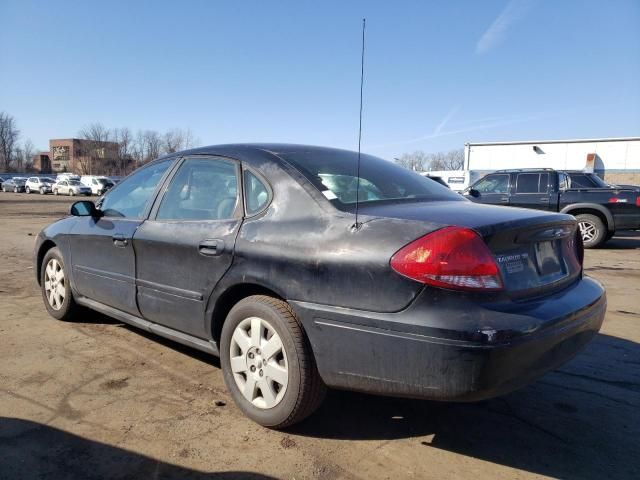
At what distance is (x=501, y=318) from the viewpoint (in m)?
2.05


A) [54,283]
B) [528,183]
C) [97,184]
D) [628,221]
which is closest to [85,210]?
[54,283]

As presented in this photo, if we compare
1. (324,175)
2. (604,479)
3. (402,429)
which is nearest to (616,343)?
(604,479)

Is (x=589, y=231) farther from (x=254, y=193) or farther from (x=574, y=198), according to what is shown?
(x=254, y=193)

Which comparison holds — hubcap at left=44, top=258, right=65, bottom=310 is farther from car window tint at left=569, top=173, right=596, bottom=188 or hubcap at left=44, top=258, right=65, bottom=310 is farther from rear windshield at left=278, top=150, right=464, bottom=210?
car window tint at left=569, top=173, right=596, bottom=188

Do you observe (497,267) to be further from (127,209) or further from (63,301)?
(63,301)

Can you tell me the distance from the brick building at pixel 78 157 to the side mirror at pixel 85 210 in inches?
3648

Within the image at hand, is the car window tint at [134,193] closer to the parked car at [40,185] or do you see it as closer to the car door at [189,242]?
the car door at [189,242]

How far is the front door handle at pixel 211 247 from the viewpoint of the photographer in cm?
283

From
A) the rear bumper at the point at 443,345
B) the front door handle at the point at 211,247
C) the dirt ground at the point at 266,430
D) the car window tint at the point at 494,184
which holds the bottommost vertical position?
the dirt ground at the point at 266,430

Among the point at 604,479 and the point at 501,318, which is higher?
the point at 501,318

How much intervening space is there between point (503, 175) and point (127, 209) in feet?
32.1

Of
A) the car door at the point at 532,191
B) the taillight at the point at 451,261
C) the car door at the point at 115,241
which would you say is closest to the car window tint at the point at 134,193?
the car door at the point at 115,241

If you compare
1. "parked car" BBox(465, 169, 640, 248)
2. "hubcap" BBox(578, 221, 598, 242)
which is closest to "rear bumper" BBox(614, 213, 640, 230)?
"parked car" BBox(465, 169, 640, 248)

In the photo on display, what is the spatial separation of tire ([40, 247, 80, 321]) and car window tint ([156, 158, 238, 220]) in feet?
5.40
